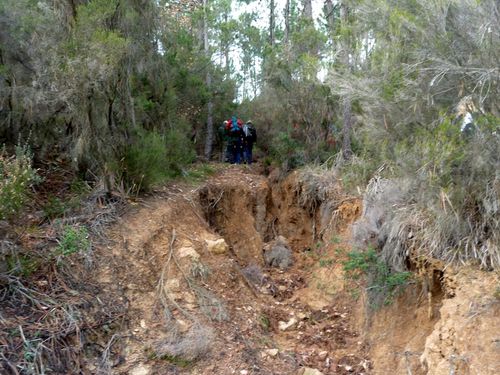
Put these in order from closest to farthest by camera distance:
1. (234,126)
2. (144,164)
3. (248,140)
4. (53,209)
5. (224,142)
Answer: (53,209), (144,164), (234,126), (248,140), (224,142)

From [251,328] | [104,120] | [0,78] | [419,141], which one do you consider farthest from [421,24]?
[0,78]

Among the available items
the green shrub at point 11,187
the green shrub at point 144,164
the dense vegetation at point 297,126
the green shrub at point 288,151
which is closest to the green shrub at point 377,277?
the dense vegetation at point 297,126

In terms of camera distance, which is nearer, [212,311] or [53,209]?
[212,311]

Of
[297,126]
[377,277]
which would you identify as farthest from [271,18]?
[377,277]

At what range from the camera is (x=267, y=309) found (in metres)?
7.34

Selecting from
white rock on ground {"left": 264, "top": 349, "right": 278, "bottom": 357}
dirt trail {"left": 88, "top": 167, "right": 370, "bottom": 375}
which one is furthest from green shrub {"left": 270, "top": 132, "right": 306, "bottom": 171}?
white rock on ground {"left": 264, "top": 349, "right": 278, "bottom": 357}

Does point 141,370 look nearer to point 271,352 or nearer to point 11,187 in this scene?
point 271,352

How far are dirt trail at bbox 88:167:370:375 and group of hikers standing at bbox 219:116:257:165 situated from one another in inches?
153

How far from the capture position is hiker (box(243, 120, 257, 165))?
44.6ft

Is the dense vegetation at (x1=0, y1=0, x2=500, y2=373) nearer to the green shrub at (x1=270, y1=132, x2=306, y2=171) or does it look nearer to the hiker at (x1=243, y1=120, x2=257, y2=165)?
the green shrub at (x1=270, y1=132, x2=306, y2=171)

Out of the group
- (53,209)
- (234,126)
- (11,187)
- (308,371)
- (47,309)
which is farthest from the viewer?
(234,126)

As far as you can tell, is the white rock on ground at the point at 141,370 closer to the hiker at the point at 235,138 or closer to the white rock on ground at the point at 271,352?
the white rock on ground at the point at 271,352

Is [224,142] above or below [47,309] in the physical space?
above

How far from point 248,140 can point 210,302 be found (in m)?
7.85
